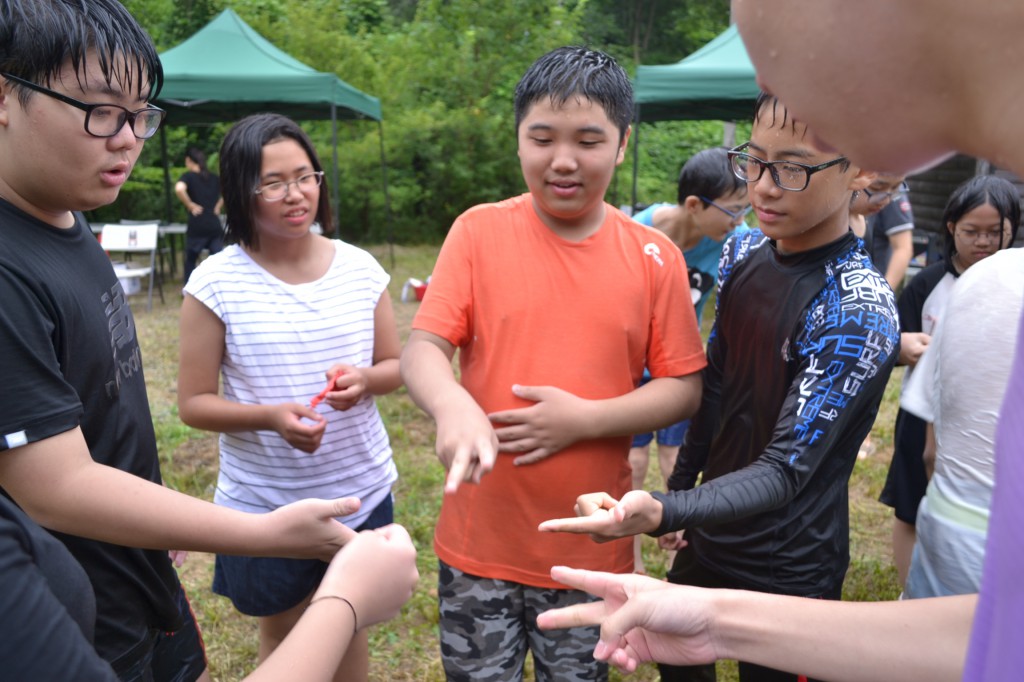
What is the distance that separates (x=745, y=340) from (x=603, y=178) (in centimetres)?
55

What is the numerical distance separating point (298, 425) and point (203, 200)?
9.70m

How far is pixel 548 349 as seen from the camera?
2.02 metres

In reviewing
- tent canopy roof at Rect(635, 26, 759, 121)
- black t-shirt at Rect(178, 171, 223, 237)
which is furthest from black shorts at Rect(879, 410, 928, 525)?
black t-shirt at Rect(178, 171, 223, 237)

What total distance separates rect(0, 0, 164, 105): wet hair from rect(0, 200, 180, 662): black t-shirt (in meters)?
0.25

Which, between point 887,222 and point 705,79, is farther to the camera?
point 705,79

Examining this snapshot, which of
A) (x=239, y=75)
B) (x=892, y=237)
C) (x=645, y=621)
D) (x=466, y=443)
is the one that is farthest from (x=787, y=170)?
(x=239, y=75)

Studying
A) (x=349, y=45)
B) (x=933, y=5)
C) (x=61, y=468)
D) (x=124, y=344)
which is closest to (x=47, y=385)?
(x=61, y=468)

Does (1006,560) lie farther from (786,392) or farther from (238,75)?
(238,75)

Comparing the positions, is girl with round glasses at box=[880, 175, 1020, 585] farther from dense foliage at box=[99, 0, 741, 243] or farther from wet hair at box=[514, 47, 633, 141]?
dense foliage at box=[99, 0, 741, 243]

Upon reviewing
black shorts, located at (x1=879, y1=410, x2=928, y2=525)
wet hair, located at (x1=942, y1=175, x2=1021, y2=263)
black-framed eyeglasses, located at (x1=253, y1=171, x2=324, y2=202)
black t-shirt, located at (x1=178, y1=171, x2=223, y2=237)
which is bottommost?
black t-shirt, located at (x1=178, y1=171, x2=223, y2=237)

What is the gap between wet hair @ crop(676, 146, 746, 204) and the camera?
389cm

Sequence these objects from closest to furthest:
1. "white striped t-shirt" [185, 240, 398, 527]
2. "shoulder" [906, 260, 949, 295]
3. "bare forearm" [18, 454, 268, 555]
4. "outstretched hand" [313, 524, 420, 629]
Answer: "outstretched hand" [313, 524, 420, 629] → "bare forearm" [18, 454, 268, 555] → "white striped t-shirt" [185, 240, 398, 527] → "shoulder" [906, 260, 949, 295]

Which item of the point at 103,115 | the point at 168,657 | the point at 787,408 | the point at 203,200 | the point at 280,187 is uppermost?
the point at 103,115

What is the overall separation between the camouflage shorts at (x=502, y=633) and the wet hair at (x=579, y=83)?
122 cm
